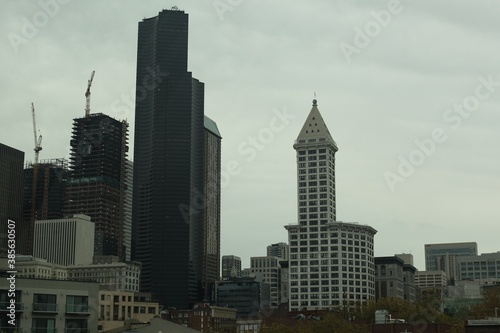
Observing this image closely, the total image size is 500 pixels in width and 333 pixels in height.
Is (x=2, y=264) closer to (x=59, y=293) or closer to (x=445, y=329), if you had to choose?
(x=59, y=293)

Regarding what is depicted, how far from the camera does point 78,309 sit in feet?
193

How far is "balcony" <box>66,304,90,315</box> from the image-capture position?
2292 inches

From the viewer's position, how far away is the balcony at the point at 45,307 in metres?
56.4

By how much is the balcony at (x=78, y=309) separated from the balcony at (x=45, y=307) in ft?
3.73

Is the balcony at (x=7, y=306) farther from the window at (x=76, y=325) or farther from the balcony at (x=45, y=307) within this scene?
the window at (x=76, y=325)

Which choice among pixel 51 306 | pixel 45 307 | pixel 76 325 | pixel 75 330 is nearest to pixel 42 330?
pixel 45 307

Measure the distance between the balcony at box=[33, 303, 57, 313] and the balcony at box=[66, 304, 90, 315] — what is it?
3.73 ft

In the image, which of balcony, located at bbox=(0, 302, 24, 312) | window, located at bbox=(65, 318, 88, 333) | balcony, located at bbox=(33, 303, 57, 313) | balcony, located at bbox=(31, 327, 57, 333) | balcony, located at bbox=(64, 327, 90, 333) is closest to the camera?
balcony, located at bbox=(0, 302, 24, 312)

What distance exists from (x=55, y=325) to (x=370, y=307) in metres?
110

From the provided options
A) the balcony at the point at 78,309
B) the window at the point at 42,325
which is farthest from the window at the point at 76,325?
the window at the point at 42,325

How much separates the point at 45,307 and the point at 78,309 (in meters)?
2.75

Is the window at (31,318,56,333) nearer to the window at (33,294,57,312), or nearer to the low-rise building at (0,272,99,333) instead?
the low-rise building at (0,272,99,333)

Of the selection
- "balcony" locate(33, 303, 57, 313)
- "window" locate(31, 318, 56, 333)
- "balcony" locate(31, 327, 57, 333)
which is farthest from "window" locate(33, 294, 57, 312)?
"balcony" locate(31, 327, 57, 333)

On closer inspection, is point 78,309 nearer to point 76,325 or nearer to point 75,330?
point 76,325
